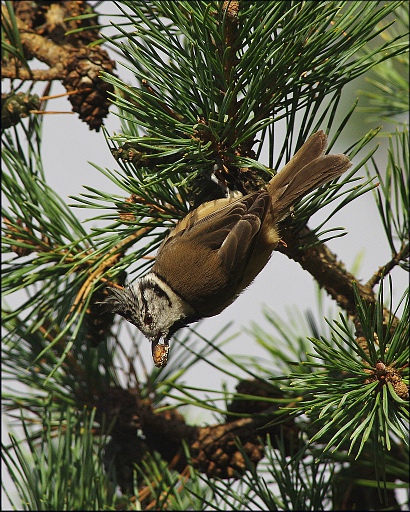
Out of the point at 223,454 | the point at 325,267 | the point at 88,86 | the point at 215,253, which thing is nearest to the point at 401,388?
the point at 325,267

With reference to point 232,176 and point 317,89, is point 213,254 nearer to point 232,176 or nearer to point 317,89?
point 232,176

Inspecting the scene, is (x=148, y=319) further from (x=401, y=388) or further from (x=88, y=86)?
(x=401, y=388)

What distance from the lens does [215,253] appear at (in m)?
2.14

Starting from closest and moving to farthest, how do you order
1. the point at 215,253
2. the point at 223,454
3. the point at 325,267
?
1. the point at 325,267
2. the point at 223,454
3. the point at 215,253

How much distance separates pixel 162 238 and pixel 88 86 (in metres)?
0.46

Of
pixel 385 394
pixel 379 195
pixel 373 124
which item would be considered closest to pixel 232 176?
pixel 379 195

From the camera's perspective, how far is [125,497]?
1.93 m

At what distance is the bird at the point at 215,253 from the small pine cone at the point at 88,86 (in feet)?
1.27

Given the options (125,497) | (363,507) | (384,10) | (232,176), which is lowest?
(363,507)

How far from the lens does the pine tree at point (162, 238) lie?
1469mm

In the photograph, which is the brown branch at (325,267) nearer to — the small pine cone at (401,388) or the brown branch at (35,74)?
the small pine cone at (401,388)

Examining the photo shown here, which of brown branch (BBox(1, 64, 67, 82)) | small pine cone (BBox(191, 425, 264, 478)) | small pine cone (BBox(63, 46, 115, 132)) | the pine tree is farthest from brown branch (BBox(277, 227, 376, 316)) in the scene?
brown branch (BBox(1, 64, 67, 82))

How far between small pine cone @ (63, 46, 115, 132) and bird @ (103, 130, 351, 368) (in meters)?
0.39

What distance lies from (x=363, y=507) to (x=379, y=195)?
3.03 ft
